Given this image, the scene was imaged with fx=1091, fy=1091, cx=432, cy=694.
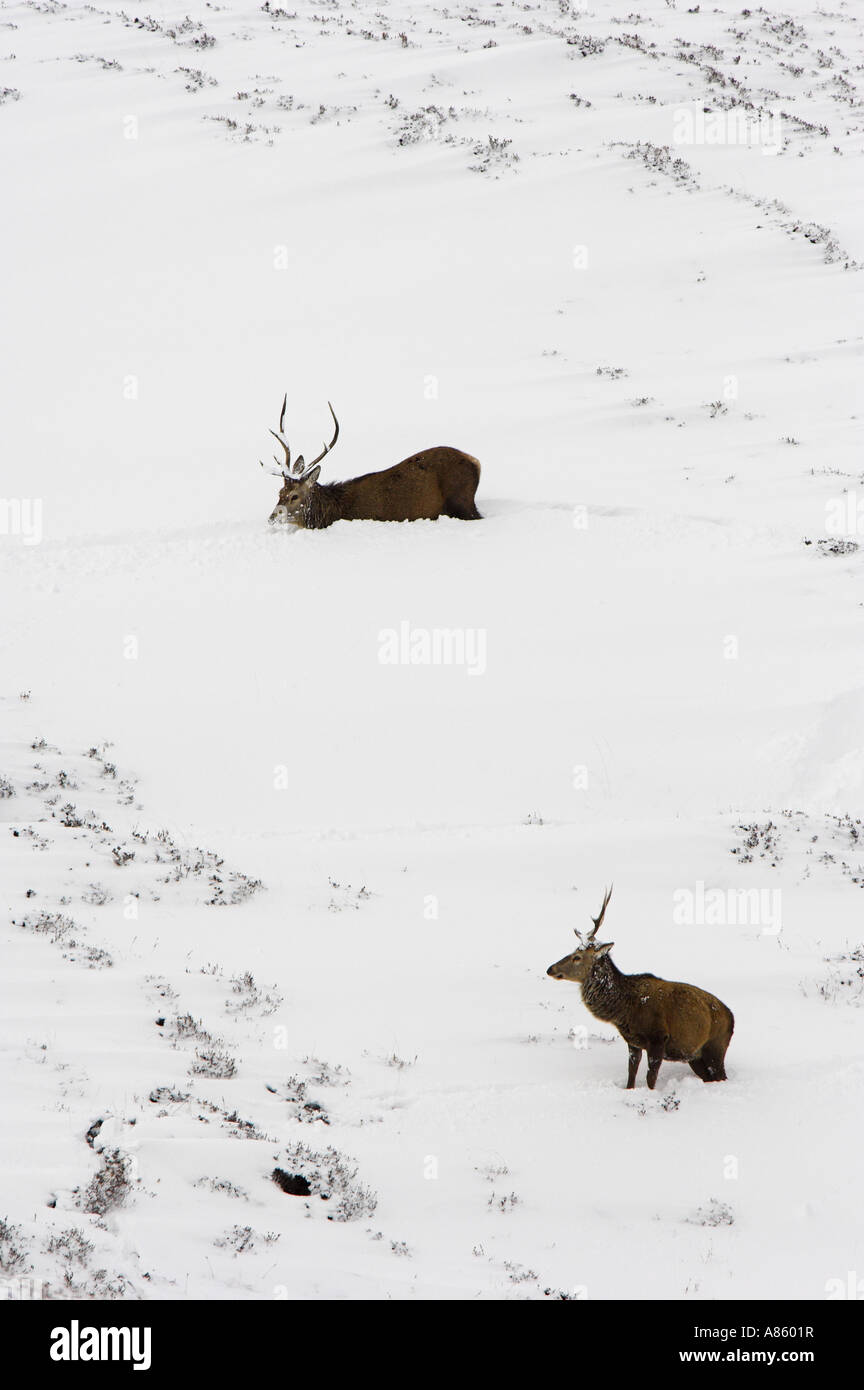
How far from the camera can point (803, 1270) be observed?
4.70 metres

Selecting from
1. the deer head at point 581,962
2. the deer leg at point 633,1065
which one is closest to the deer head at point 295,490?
the deer head at point 581,962

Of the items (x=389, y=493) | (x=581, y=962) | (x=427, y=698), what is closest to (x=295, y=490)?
(x=389, y=493)

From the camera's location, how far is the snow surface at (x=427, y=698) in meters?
5.18

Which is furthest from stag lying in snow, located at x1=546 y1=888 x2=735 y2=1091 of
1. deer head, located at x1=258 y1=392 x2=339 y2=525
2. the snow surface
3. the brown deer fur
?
deer head, located at x1=258 y1=392 x2=339 y2=525

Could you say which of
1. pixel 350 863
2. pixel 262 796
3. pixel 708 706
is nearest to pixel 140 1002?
pixel 350 863

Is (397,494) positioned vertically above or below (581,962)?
above

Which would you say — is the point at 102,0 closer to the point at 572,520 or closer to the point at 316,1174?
the point at 572,520

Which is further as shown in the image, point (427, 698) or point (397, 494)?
point (397, 494)

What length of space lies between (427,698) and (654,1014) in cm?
538

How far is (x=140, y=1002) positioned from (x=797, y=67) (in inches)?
1286

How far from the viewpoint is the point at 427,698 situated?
434 inches

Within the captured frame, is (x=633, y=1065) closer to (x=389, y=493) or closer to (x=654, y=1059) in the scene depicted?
(x=654, y=1059)

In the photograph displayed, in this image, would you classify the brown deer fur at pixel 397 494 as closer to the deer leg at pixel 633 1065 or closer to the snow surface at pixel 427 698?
the snow surface at pixel 427 698

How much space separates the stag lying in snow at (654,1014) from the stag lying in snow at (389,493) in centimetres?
875
